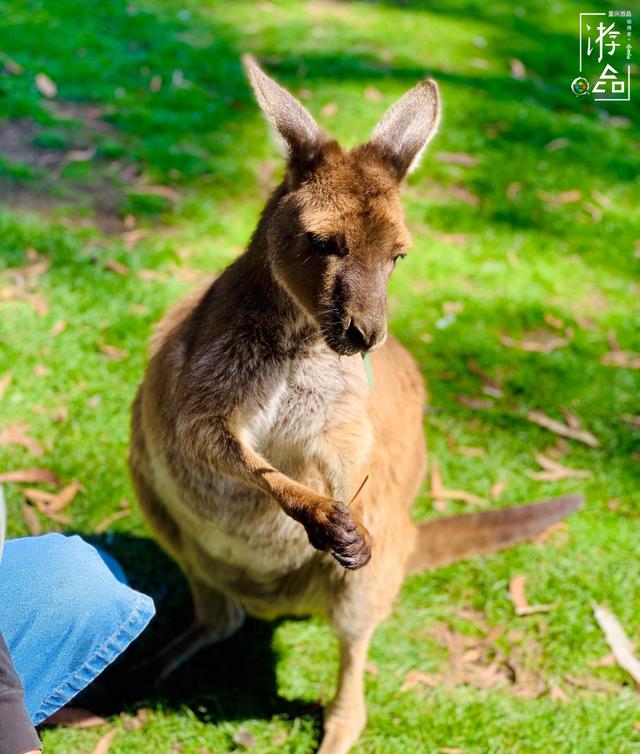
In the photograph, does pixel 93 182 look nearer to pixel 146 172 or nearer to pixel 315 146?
pixel 146 172

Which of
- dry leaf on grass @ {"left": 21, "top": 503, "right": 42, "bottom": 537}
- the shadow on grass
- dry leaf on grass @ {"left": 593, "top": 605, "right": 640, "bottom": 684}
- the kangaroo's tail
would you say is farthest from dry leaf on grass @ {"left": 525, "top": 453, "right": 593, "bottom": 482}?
dry leaf on grass @ {"left": 21, "top": 503, "right": 42, "bottom": 537}

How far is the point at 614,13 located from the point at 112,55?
14.7ft

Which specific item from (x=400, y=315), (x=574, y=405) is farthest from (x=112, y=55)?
(x=574, y=405)

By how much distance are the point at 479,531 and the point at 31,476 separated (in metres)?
1.64

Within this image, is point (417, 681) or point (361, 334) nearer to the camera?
point (361, 334)

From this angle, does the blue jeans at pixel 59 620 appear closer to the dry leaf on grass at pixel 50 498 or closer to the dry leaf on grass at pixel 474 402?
the dry leaf on grass at pixel 50 498

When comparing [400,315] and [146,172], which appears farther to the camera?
[146,172]

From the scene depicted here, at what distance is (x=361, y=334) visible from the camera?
6.06 ft

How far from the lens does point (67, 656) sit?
1.84 m

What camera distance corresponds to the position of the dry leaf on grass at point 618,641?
8.95 feet

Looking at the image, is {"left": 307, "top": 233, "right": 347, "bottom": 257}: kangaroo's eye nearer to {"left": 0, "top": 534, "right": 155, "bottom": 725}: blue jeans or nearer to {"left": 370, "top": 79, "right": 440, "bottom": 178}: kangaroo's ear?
{"left": 370, "top": 79, "right": 440, "bottom": 178}: kangaroo's ear

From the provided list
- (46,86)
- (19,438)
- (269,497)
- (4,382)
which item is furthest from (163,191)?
(269,497)

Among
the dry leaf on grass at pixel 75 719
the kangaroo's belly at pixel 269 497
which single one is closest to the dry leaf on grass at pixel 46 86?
the kangaroo's belly at pixel 269 497

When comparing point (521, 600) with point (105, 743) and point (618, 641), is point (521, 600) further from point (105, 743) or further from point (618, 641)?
point (105, 743)
